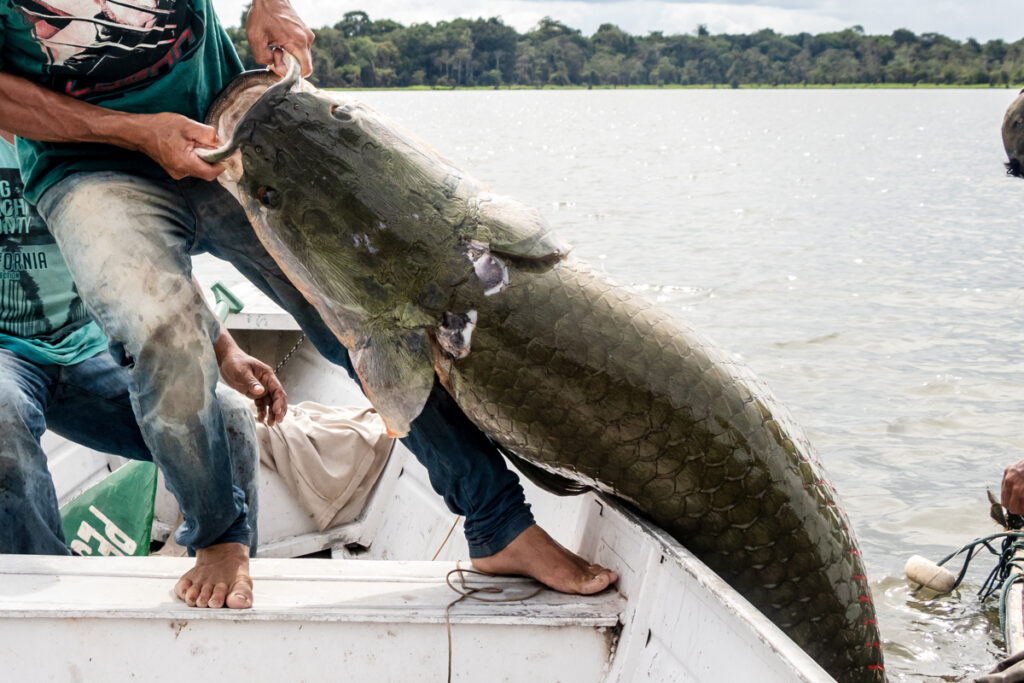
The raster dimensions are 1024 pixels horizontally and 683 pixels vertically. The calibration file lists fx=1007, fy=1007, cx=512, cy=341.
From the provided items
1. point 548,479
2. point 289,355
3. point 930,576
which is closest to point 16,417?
point 548,479

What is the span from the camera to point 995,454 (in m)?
7.29

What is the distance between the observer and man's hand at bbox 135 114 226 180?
244 centimetres

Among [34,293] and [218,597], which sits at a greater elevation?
[34,293]

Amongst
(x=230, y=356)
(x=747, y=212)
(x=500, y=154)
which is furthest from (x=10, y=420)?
(x=500, y=154)

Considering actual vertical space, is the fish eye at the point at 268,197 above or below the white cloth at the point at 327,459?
above

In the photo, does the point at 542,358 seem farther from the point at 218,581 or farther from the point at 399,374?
the point at 218,581

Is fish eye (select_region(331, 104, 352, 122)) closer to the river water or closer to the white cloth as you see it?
the river water

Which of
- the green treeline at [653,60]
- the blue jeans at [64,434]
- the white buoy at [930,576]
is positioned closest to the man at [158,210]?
the blue jeans at [64,434]

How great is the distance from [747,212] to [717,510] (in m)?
20.1

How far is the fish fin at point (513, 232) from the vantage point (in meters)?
2.31

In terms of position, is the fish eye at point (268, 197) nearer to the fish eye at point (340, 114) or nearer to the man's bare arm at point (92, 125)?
the man's bare arm at point (92, 125)

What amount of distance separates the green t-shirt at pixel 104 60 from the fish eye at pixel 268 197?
38 cm

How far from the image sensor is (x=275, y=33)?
2.74 metres

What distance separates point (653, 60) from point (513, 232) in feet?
351
